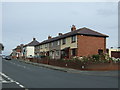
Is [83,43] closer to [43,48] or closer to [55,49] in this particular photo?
[55,49]

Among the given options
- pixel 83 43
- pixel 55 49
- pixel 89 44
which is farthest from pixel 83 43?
pixel 55 49

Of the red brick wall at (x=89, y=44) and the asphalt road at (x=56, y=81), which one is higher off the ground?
the red brick wall at (x=89, y=44)

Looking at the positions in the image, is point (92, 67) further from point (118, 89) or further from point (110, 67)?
point (118, 89)

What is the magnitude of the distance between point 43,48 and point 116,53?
23.2 m

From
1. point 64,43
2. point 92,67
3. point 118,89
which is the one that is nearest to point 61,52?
point 64,43

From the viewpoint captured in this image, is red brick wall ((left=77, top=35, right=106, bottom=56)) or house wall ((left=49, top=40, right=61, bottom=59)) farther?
house wall ((left=49, top=40, right=61, bottom=59))

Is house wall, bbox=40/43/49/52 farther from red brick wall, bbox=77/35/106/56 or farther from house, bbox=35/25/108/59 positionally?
red brick wall, bbox=77/35/106/56

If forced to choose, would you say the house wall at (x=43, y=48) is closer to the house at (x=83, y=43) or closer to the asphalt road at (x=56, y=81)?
the house at (x=83, y=43)

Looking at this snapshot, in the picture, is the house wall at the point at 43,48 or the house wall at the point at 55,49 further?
the house wall at the point at 43,48

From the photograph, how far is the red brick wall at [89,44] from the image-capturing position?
37688 millimetres

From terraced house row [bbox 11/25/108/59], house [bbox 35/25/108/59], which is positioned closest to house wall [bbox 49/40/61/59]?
terraced house row [bbox 11/25/108/59]

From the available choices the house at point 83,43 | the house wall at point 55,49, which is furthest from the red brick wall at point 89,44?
Answer: the house wall at point 55,49

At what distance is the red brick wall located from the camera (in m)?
37.7

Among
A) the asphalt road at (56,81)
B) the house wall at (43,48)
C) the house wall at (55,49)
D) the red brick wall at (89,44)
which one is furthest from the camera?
the house wall at (43,48)
